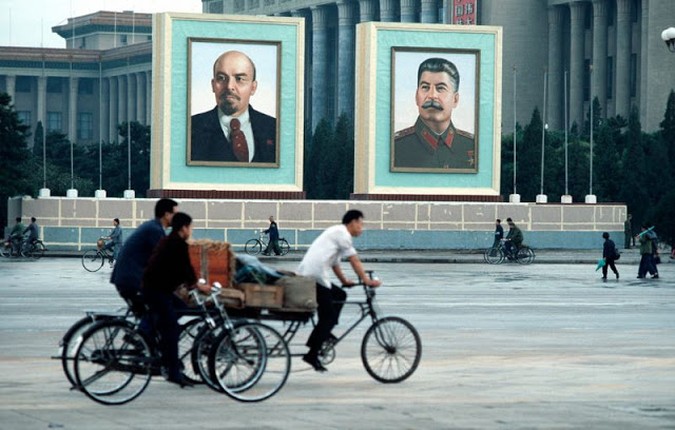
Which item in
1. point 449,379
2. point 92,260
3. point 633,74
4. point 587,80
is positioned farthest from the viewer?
point 587,80

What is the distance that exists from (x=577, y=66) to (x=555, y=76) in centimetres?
258

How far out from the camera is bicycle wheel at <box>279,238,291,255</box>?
57.7m

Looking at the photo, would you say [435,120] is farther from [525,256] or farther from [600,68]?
[600,68]

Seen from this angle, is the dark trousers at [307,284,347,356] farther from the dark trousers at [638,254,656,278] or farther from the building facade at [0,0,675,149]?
the building facade at [0,0,675,149]

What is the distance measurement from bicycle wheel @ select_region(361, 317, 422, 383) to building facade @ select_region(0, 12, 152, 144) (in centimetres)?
14662

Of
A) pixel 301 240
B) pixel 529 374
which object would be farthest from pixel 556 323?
pixel 301 240

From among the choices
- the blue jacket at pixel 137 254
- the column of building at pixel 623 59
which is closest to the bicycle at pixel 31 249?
the blue jacket at pixel 137 254

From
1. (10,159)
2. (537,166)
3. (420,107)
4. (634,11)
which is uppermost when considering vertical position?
(634,11)

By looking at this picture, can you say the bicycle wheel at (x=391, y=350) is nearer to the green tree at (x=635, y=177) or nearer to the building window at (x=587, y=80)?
the green tree at (x=635, y=177)

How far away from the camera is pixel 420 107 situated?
63.2 meters

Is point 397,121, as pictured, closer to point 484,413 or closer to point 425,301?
point 425,301

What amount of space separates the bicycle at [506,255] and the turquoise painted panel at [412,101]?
32.3 feet

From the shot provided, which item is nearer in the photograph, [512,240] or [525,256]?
[512,240]

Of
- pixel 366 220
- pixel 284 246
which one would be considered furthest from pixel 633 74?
pixel 284 246
